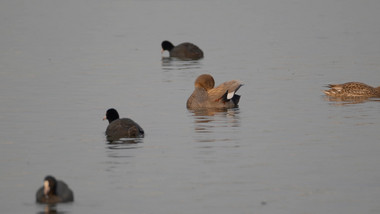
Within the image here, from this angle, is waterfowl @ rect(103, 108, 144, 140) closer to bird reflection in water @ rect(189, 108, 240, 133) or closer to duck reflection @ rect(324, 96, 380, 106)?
bird reflection in water @ rect(189, 108, 240, 133)

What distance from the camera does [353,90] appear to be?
2541 centimetres

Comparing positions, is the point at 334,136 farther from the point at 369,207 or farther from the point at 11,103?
the point at 11,103

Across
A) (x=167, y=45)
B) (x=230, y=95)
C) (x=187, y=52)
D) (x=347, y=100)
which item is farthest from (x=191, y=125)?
(x=167, y=45)

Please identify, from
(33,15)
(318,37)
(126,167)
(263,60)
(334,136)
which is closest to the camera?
(126,167)

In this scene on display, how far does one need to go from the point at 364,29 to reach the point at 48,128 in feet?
97.7

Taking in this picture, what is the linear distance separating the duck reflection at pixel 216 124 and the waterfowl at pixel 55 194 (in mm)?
5946

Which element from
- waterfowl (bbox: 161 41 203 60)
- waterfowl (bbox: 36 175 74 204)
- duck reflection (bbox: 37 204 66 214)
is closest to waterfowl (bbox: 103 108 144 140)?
waterfowl (bbox: 36 175 74 204)

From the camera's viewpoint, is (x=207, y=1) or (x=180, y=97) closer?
(x=180, y=97)

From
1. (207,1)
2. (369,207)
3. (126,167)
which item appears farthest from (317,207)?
(207,1)

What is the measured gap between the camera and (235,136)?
19344 mm

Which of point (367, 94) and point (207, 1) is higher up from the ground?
point (207, 1)

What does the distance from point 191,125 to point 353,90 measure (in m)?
6.22

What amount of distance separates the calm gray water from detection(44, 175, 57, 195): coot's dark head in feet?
0.87

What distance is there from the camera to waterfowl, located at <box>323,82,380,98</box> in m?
25.3
